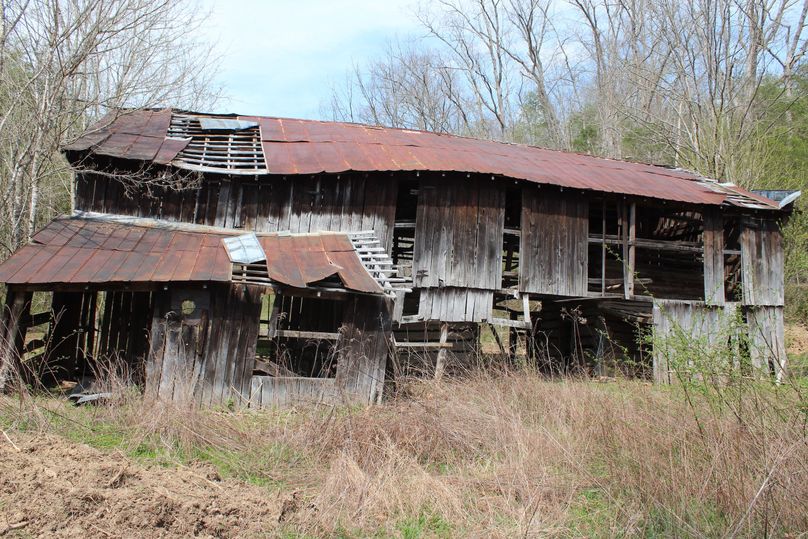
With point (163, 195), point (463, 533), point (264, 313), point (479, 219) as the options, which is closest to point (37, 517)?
point (463, 533)

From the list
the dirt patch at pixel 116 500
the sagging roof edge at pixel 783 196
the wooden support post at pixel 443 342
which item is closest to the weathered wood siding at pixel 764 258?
the sagging roof edge at pixel 783 196

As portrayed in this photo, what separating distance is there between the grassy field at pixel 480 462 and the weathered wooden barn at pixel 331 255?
2.15 meters

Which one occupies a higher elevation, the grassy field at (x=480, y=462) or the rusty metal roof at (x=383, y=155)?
the rusty metal roof at (x=383, y=155)

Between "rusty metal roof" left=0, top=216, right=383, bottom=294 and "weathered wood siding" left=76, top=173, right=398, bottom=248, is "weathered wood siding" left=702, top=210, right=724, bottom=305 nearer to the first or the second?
"weathered wood siding" left=76, top=173, right=398, bottom=248

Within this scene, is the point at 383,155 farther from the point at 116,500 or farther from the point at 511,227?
Answer: the point at 116,500

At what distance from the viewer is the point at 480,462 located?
6777 millimetres

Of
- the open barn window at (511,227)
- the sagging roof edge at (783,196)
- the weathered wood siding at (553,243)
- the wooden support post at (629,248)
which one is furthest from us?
the sagging roof edge at (783,196)

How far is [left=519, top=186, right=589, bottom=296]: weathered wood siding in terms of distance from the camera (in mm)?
14000

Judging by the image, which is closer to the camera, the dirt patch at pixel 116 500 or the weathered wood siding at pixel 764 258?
the dirt patch at pixel 116 500

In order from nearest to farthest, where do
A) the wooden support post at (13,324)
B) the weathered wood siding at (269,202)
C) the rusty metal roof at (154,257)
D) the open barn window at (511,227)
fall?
the wooden support post at (13,324), the rusty metal roof at (154,257), the weathered wood siding at (269,202), the open barn window at (511,227)

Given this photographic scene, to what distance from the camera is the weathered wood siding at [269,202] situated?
12.7m

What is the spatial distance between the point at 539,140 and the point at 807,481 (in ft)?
105

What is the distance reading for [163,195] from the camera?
12.8 m

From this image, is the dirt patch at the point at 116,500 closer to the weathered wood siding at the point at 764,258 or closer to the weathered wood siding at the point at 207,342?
the weathered wood siding at the point at 207,342
